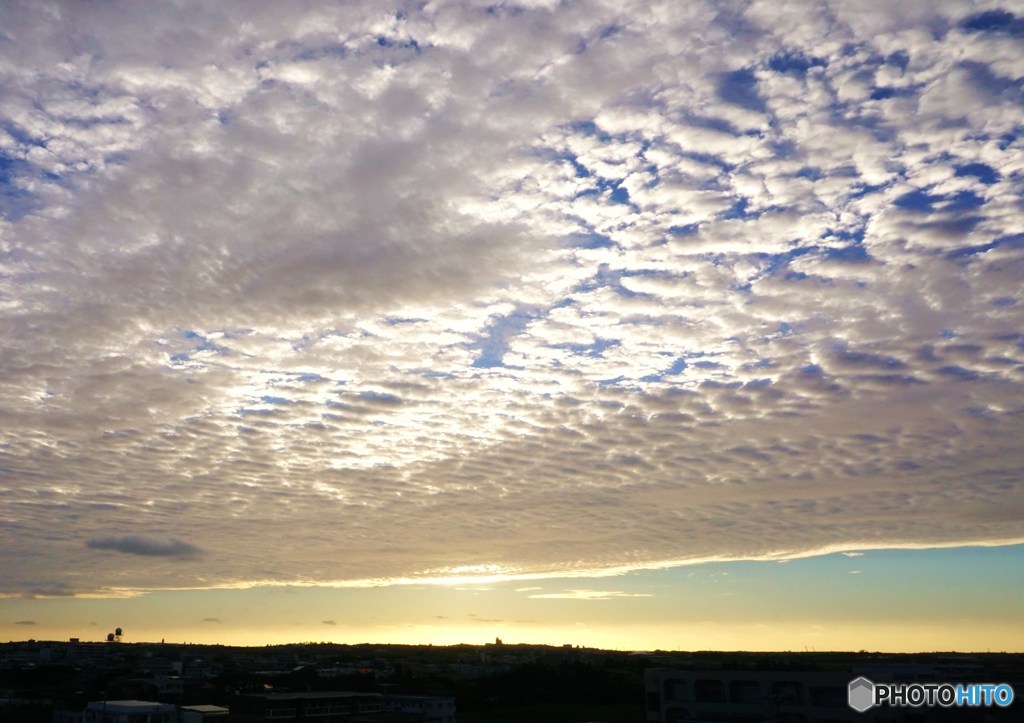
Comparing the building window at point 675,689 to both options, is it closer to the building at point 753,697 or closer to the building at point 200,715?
the building at point 753,697

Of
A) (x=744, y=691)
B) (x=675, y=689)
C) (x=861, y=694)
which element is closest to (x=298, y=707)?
(x=675, y=689)

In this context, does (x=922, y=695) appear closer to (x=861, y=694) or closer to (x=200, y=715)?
(x=861, y=694)

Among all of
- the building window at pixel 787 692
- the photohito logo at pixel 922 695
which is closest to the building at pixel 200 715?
the building window at pixel 787 692

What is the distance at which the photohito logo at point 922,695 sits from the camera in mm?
46250

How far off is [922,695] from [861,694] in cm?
368

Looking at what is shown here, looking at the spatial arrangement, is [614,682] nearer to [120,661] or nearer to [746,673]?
[746,673]

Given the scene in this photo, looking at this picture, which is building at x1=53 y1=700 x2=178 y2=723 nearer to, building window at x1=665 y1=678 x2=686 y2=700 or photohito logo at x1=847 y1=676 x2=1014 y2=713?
building window at x1=665 y1=678 x2=686 y2=700

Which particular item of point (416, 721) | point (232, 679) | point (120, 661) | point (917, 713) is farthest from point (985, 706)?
point (120, 661)

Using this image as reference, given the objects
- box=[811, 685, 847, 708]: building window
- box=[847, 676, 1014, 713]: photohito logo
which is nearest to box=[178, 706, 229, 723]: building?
box=[811, 685, 847, 708]: building window

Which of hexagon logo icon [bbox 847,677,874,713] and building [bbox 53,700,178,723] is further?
building [bbox 53,700,178,723]

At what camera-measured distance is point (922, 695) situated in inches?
1868

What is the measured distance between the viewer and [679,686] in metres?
58.9

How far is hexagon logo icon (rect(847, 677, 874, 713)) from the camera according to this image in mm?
47438

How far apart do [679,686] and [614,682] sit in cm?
5631
